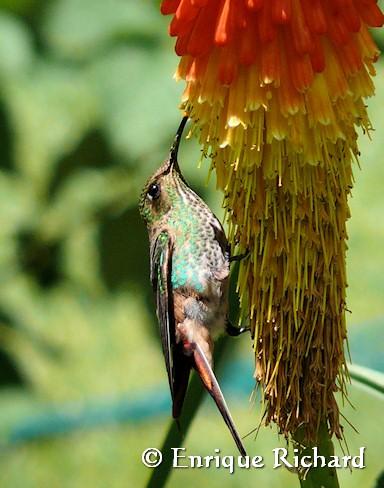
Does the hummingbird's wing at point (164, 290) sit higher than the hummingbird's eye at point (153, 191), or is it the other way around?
the hummingbird's eye at point (153, 191)

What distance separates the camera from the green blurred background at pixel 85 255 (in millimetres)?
1885

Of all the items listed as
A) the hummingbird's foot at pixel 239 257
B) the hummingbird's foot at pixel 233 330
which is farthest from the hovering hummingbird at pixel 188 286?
the hummingbird's foot at pixel 239 257

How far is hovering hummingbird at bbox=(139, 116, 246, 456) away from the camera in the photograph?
1377mm

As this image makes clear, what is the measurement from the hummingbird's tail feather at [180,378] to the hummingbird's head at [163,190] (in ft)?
0.79

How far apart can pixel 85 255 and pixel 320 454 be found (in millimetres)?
930

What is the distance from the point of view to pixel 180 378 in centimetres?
138

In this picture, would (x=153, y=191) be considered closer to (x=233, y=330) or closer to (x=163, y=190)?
(x=163, y=190)

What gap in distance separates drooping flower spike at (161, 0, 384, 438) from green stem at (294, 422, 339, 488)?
13mm

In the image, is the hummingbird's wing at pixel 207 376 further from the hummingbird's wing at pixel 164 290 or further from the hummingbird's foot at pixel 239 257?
the hummingbird's foot at pixel 239 257

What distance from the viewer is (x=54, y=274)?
1947mm

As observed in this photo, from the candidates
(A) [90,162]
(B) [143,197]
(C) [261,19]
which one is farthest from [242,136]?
(A) [90,162]

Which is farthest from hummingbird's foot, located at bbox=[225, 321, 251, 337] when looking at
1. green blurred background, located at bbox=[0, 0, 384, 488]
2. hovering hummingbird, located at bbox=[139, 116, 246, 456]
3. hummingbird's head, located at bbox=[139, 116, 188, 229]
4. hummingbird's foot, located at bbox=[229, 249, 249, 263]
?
green blurred background, located at bbox=[0, 0, 384, 488]

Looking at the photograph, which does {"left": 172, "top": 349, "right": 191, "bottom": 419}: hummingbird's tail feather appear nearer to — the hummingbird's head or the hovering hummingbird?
the hovering hummingbird

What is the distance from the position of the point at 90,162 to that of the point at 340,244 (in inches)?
33.5
